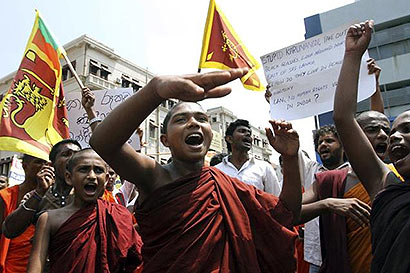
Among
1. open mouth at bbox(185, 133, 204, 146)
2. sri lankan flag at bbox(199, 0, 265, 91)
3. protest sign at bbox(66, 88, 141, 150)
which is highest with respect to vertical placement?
sri lankan flag at bbox(199, 0, 265, 91)

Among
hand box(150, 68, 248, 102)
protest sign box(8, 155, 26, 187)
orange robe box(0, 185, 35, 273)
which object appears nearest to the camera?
hand box(150, 68, 248, 102)

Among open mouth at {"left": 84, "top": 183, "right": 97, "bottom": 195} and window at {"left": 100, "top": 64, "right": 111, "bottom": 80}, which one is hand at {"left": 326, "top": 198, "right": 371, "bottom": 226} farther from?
window at {"left": 100, "top": 64, "right": 111, "bottom": 80}

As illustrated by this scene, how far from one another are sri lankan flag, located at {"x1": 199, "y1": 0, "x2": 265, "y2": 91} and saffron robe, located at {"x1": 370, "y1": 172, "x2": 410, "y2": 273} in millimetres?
3537

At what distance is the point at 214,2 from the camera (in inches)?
222

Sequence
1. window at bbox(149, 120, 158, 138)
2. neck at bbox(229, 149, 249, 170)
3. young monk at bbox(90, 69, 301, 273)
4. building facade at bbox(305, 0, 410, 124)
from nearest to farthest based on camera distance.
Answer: young monk at bbox(90, 69, 301, 273)
neck at bbox(229, 149, 249, 170)
building facade at bbox(305, 0, 410, 124)
window at bbox(149, 120, 158, 138)

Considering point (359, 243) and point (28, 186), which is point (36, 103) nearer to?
point (28, 186)

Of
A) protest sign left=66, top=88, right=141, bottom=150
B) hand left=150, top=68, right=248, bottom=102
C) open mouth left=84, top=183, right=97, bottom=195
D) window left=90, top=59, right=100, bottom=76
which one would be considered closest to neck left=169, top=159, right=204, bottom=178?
hand left=150, top=68, right=248, bottom=102

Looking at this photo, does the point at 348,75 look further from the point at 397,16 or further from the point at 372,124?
the point at 397,16

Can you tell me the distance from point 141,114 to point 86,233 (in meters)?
1.30

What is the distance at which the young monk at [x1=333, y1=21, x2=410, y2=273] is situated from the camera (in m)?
1.53

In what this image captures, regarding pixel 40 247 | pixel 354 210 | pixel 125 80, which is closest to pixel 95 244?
pixel 40 247

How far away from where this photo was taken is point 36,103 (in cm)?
443

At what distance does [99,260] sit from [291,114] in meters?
2.10

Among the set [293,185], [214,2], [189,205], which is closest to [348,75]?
[293,185]
